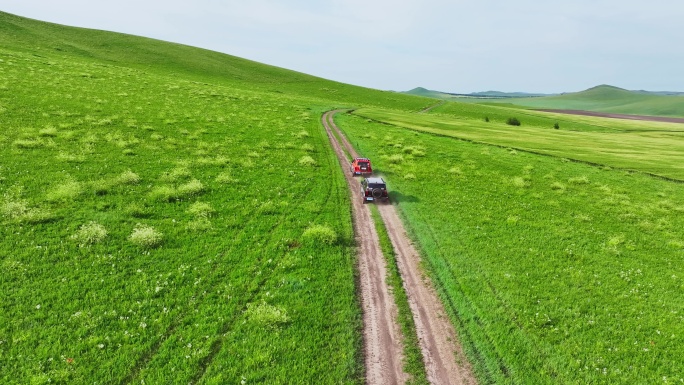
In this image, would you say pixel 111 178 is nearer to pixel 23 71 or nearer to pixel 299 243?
pixel 299 243

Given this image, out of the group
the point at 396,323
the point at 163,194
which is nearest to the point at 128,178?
the point at 163,194

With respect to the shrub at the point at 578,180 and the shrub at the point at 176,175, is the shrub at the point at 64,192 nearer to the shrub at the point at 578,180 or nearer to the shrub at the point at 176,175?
the shrub at the point at 176,175

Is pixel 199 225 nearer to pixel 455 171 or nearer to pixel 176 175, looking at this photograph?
pixel 176 175

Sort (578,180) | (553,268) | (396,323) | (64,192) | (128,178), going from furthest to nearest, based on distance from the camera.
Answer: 1. (578,180)
2. (128,178)
3. (64,192)
4. (553,268)
5. (396,323)

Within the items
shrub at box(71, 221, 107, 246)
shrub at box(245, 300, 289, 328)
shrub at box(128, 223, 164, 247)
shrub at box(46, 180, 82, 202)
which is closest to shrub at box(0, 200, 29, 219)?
shrub at box(46, 180, 82, 202)

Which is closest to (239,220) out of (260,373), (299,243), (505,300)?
(299,243)

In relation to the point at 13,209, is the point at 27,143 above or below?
above

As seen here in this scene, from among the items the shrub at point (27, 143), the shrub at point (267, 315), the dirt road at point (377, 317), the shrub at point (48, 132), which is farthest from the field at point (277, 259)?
the dirt road at point (377, 317)
